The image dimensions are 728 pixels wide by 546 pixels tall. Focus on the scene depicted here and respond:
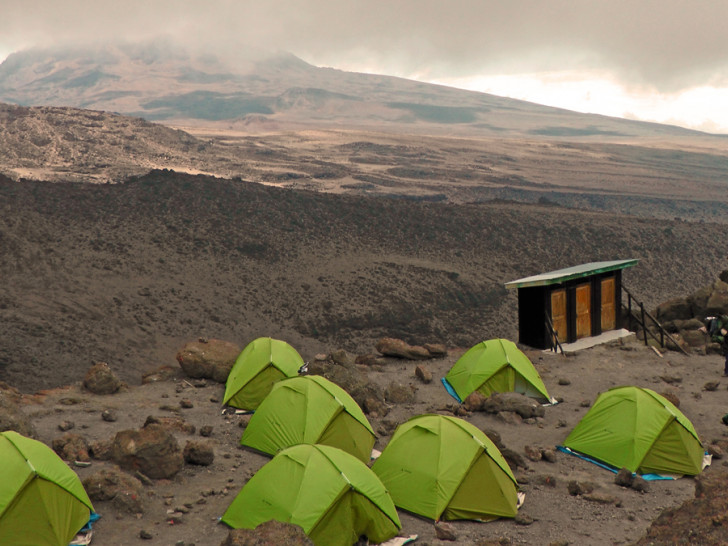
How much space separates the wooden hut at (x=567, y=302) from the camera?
22.2 meters

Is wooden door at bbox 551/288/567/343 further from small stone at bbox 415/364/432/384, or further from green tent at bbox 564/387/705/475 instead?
green tent at bbox 564/387/705/475

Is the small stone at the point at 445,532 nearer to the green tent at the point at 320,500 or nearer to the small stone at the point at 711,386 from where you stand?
the green tent at the point at 320,500

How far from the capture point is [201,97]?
7205 inches

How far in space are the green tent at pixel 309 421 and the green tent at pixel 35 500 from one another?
166 inches

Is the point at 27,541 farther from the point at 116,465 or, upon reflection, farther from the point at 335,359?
the point at 335,359

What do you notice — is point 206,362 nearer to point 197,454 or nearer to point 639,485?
point 197,454

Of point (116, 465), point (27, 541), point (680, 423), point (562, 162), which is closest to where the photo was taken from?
point (27, 541)

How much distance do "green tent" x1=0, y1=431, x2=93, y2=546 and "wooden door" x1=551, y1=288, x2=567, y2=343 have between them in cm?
1587

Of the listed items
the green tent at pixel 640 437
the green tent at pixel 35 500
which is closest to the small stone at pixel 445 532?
the green tent at pixel 640 437

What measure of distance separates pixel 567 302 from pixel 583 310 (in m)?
0.89

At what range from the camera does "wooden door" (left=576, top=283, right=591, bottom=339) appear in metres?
23.1

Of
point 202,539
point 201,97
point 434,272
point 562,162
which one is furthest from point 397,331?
point 201,97

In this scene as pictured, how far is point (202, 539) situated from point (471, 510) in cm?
422

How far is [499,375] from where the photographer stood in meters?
18.2
